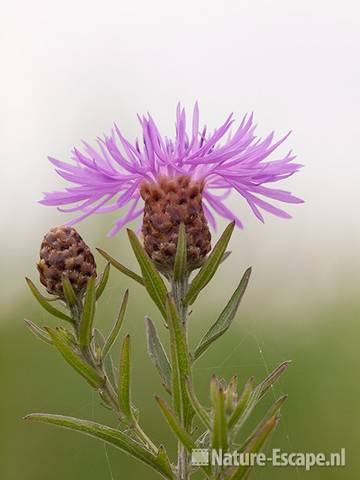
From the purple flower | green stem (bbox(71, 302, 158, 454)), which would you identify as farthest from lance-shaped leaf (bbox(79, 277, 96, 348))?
the purple flower

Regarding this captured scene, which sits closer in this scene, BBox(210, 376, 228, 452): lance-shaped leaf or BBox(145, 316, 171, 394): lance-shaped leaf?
BBox(210, 376, 228, 452): lance-shaped leaf

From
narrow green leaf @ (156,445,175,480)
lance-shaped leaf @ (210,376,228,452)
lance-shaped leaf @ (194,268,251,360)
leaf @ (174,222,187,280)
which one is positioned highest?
leaf @ (174,222,187,280)

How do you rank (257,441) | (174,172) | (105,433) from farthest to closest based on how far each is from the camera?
(174,172) → (105,433) → (257,441)

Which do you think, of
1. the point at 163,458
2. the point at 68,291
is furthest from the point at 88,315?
the point at 163,458

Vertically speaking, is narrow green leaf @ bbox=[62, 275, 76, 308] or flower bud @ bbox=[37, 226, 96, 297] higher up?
flower bud @ bbox=[37, 226, 96, 297]

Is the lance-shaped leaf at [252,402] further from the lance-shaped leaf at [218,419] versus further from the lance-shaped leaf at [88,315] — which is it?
the lance-shaped leaf at [88,315]

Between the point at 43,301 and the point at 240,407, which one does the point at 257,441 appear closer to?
the point at 240,407

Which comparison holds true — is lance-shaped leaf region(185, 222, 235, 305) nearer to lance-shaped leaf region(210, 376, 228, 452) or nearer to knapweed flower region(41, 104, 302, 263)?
knapweed flower region(41, 104, 302, 263)
